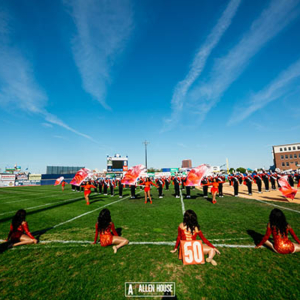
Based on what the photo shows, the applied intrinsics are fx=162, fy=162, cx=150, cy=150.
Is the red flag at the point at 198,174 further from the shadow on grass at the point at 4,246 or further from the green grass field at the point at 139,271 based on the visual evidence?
the shadow on grass at the point at 4,246

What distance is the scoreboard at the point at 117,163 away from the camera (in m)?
66.2

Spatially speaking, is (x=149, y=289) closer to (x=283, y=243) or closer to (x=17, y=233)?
(x=283, y=243)

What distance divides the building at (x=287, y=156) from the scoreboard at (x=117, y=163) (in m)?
61.4

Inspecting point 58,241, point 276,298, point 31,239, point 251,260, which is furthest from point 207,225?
point 31,239

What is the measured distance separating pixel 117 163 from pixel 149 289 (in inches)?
2568

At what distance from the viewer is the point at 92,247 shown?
191 inches

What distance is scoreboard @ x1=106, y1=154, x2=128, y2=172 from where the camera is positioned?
217ft

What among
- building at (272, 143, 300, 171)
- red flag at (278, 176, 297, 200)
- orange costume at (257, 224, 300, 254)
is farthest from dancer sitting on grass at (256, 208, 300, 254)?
building at (272, 143, 300, 171)

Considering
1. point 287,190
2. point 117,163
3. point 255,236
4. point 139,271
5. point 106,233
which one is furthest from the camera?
point 117,163

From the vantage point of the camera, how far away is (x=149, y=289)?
10.2 ft

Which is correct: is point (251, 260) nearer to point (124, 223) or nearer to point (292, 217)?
point (124, 223)

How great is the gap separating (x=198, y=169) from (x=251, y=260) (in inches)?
380

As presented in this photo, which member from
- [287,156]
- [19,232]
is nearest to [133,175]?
[19,232]

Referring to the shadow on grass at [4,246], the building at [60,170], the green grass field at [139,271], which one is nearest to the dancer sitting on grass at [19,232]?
the shadow on grass at [4,246]
